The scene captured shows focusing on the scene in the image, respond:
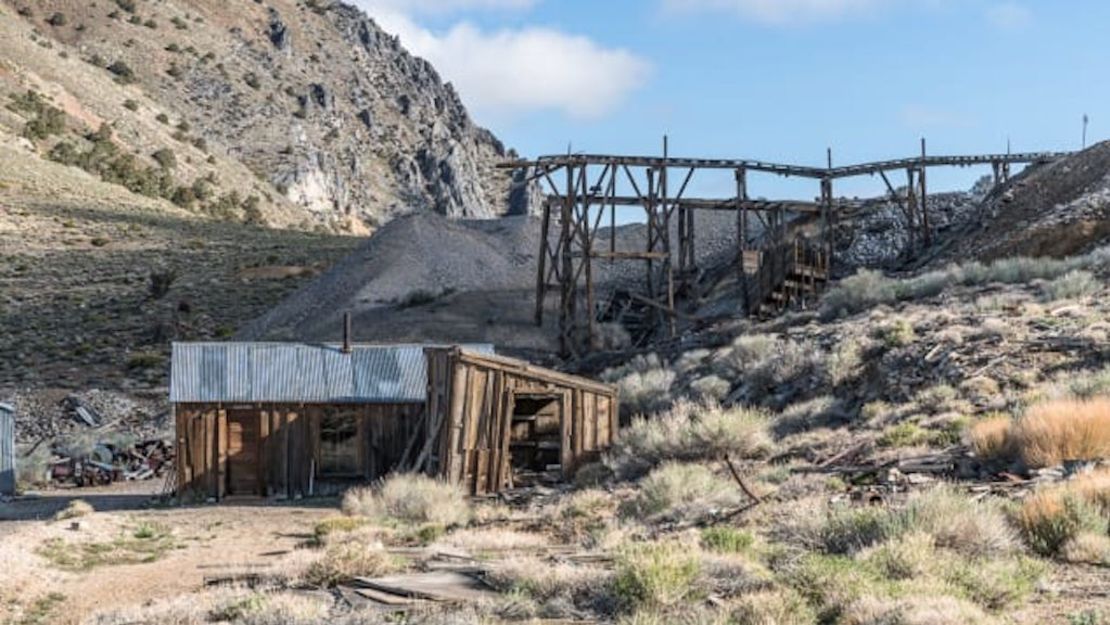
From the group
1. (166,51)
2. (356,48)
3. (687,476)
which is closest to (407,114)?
(356,48)

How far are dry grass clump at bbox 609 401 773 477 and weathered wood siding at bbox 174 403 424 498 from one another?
496 cm

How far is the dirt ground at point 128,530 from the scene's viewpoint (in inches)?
550

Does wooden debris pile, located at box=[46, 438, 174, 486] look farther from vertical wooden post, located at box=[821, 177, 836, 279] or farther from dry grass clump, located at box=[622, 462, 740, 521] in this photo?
vertical wooden post, located at box=[821, 177, 836, 279]

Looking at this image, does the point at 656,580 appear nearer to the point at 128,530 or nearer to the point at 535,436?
the point at 128,530

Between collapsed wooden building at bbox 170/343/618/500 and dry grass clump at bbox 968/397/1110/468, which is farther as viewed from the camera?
collapsed wooden building at bbox 170/343/618/500

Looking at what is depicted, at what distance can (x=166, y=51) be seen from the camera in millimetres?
88438

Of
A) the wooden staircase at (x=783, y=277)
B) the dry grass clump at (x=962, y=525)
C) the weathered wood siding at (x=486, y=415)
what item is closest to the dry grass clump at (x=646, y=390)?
the weathered wood siding at (x=486, y=415)

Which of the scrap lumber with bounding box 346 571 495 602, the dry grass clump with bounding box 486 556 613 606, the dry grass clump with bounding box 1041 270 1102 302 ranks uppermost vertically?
the dry grass clump with bounding box 1041 270 1102 302

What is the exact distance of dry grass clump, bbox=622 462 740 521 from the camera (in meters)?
15.9

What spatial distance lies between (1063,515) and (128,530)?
570 inches

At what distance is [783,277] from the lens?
122 ft

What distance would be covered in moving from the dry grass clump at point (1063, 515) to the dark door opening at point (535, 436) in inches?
514

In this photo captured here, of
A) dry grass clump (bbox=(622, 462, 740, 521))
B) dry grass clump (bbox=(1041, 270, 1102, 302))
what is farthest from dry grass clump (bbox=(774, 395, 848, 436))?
dry grass clump (bbox=(1041, 270, 1102, 302))

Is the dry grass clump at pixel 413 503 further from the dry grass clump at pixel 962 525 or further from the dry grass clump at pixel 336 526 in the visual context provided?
the dry grass clump at pixel 962 525
